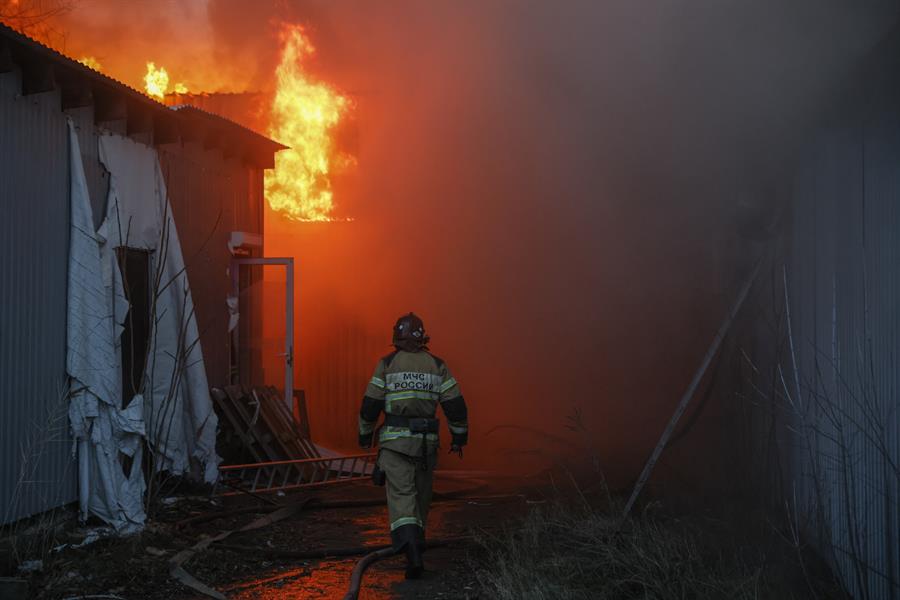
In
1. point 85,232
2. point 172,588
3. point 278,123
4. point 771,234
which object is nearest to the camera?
point 172,588

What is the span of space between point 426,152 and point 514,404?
4042 millimetres

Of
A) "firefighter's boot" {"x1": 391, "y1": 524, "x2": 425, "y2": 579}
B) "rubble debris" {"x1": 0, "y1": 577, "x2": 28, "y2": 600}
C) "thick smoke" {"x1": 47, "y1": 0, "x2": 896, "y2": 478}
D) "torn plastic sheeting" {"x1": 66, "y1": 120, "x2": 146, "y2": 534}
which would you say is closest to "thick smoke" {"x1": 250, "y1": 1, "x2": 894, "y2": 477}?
"thick smoke" {"x1": 47, "y1": 0, "x2": 896, "y2": 478}

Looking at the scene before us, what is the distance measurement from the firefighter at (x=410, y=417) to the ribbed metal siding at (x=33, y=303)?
7.76 feet

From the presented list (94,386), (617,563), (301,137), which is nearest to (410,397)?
(617,563)

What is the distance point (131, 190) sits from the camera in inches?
340

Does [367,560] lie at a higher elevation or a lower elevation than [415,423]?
lower

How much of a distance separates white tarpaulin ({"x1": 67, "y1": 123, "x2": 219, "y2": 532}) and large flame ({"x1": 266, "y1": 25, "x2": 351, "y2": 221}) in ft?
18.8

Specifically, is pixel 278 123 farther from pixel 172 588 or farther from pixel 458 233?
pixel 172 588

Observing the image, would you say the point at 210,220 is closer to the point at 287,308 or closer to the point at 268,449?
the point at 287,308

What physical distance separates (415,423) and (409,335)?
0.66m

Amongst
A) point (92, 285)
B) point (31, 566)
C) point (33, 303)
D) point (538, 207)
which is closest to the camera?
point (31, 566)

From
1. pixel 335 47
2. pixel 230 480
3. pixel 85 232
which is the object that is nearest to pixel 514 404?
pixel 230 480

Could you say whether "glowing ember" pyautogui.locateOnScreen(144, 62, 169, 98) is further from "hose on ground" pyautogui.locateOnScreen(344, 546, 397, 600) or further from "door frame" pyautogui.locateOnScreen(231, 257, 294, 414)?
"hose on ground" pyautogui.locateOnScreen(344, 546, 397, 600)

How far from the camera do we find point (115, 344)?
789 cm
